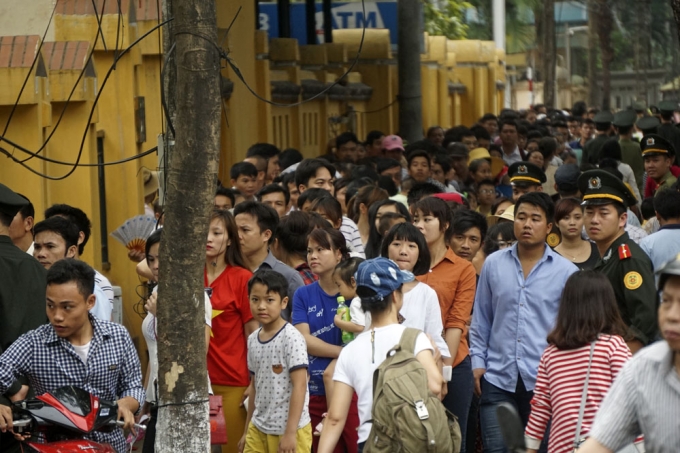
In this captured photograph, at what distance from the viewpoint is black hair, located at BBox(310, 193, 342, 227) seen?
9.77 meters

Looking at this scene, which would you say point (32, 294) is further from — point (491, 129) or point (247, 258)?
point (491, 129)

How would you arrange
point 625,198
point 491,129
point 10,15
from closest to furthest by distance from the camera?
point 625,198 → point 10,15 → point 491,129

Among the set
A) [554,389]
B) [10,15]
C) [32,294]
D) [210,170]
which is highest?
[10,15]

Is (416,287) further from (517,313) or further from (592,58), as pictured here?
(592,58)

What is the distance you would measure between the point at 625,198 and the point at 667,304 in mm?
4242

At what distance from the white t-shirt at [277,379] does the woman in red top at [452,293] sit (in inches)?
40.3

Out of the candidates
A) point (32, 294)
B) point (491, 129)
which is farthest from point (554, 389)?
point (491, 129)

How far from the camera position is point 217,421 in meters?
7.72

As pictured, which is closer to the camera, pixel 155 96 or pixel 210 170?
pixel 210 170

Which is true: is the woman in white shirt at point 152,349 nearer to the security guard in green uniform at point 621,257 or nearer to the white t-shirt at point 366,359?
the white t-shirt at point 366,359

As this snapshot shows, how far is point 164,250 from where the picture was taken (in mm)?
6535

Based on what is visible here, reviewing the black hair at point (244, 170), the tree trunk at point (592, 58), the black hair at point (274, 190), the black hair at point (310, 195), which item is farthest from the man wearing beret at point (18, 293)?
the tree trunk at point (592, 58)

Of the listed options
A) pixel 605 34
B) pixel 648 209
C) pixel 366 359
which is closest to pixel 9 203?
pixel 366 359

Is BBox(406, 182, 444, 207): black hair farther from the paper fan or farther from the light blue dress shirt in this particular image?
the light blue dress shirt
